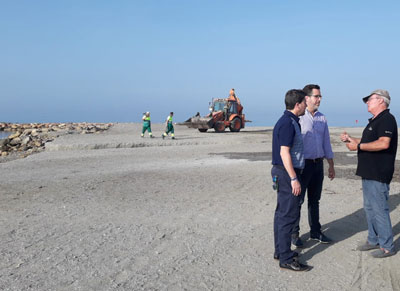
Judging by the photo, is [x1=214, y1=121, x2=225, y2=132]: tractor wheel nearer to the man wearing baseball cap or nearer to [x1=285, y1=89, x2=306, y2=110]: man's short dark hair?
the man wearing baseball cap

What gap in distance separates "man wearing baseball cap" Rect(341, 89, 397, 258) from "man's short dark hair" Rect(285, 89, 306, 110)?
84cm

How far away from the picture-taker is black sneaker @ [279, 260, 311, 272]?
4391 millimetres

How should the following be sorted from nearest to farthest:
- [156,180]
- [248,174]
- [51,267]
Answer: [51,267] → [156,180] → [248,174]

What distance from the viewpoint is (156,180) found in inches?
392

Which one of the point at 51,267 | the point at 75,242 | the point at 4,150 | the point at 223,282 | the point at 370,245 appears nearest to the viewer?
the point at 223,282

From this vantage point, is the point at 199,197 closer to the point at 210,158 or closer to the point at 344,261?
the point at 344,261

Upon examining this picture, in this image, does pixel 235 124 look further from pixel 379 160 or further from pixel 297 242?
pixel 379 160

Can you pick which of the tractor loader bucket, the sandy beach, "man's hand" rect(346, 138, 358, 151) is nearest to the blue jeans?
the sandy beach

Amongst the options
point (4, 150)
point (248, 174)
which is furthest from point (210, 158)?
point (4, 150)

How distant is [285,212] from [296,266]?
1.95ft

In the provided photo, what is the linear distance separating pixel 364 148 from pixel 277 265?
5.38 feet

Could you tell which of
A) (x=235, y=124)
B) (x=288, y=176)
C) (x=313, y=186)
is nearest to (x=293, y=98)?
(x=288, y=176)

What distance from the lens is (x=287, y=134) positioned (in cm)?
422

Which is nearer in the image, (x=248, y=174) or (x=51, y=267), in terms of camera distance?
(x=51, y=267)
